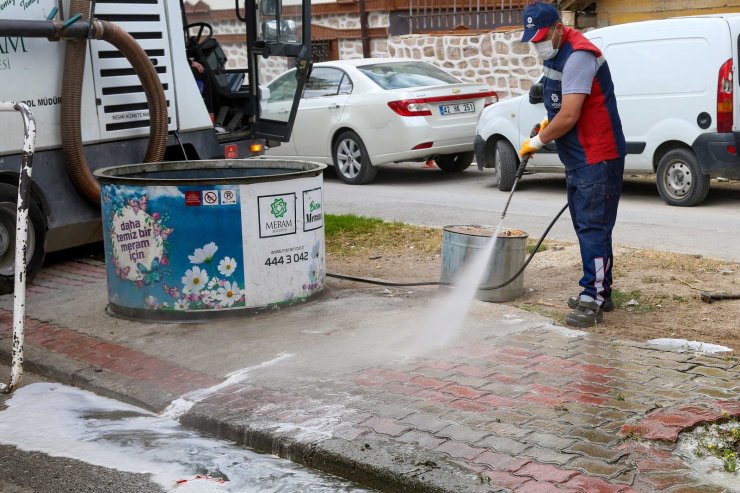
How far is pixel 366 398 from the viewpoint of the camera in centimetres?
523

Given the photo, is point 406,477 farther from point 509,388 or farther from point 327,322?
point 327,322

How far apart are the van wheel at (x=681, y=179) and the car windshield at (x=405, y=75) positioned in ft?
12.7

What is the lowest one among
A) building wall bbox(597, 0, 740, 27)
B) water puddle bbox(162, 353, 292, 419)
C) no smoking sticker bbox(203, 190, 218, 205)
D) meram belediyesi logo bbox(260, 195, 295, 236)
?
water puddle bbox(162, 353, 292, 419)

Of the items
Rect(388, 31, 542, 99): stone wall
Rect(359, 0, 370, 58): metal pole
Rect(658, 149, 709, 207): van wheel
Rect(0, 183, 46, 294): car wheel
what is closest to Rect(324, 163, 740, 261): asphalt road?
Rect(658, 149, 709, 207): van wheel

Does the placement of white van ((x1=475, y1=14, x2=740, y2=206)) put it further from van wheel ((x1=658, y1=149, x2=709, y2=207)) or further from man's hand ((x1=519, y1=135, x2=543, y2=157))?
man's hand ((x1=519, y1=135, x2=543, y2=157))

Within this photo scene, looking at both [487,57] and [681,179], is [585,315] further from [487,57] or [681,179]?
[487,57]

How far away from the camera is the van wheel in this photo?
11.6 meters

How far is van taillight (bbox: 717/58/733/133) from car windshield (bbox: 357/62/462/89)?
4.47 metres

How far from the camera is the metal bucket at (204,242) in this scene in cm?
677

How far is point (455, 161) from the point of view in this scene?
15.8 m

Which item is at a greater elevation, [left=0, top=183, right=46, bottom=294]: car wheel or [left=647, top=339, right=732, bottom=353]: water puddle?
[left=0, top=183, right=46, bottom=294]: car wheel

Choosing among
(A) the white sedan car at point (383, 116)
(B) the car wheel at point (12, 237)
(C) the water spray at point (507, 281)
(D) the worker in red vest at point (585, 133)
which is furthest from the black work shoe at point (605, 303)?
(A) the white sedan car at point (383, 116)

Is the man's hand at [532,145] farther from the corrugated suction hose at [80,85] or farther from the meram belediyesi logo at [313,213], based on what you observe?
the corrugated suction hose at [80,85]

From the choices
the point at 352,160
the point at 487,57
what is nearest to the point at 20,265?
the point at 352,160
